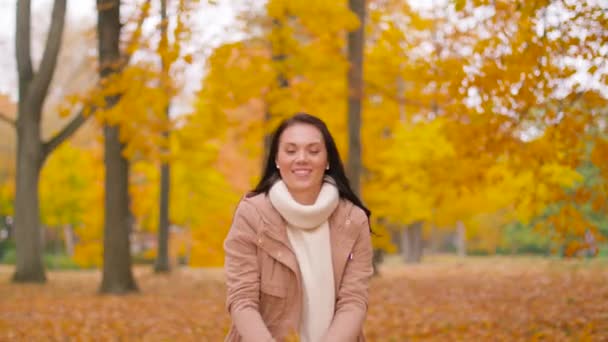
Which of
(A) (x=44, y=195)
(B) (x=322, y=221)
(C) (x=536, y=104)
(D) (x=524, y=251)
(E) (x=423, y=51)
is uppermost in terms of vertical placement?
(E) (x=423, y=51)

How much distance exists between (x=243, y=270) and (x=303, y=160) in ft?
1.63

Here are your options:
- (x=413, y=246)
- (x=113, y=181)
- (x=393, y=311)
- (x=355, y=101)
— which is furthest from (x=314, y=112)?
(x=413, y=246)

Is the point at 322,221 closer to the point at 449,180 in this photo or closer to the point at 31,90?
the point at 449,180

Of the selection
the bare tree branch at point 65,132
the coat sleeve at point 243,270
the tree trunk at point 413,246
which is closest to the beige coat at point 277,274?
the coat sleeve at point 243,270

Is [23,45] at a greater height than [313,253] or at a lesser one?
greater

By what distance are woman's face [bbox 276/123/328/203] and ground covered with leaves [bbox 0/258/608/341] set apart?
14.1 ft

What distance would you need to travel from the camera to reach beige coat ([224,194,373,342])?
2756 mm

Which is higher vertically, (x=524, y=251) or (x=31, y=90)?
(x=31, y=90)

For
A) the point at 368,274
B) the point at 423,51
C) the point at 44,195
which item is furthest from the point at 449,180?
the point at 44,195

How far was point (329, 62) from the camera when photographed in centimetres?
1429

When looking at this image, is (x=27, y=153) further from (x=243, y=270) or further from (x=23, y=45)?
(x=243, y=270)

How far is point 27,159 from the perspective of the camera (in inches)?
540

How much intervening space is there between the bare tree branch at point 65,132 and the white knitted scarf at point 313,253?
10.2 metres

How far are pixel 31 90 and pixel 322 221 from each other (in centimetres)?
1202
